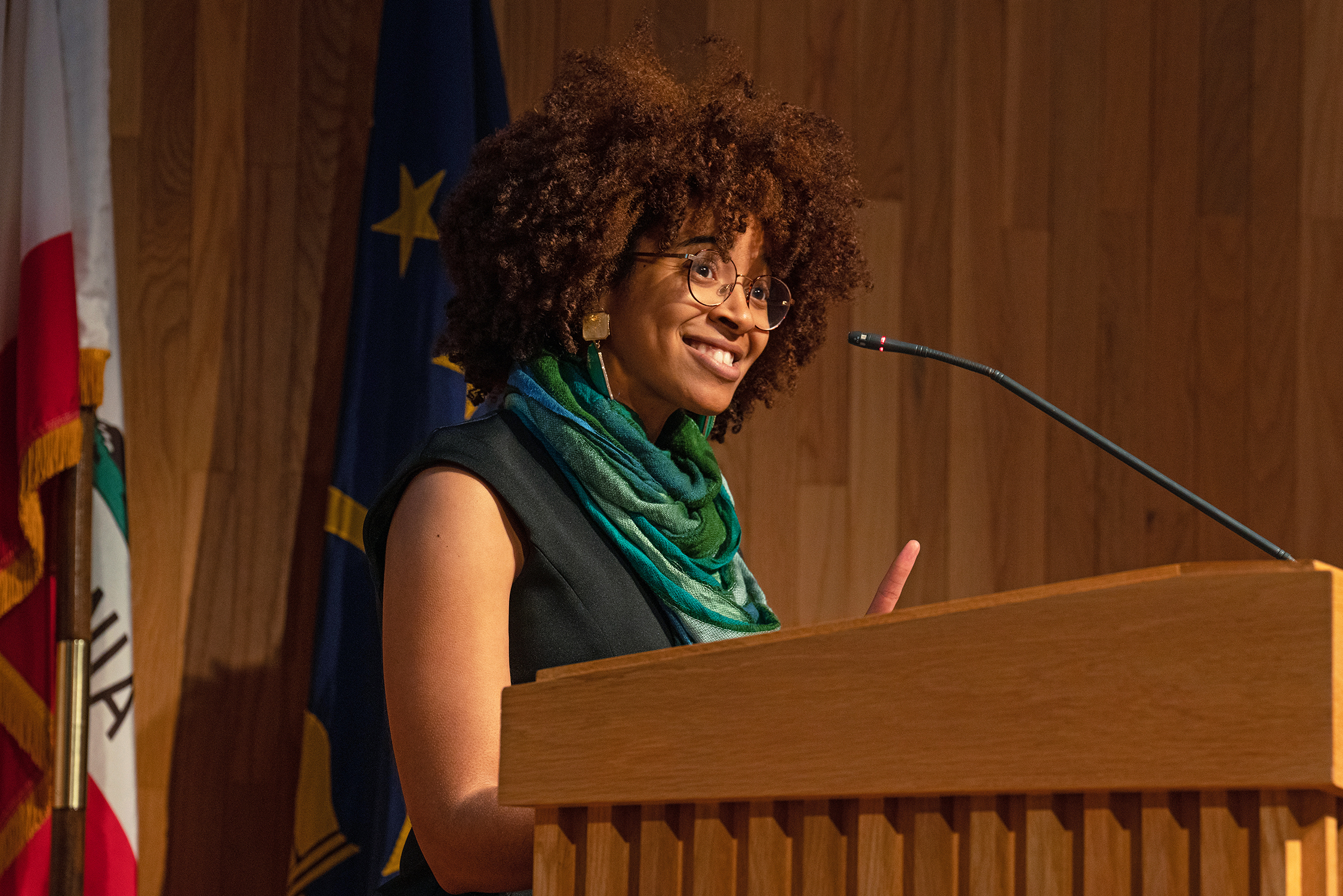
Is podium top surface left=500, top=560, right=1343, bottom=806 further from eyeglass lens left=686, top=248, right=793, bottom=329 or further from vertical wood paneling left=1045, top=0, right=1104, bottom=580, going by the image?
vertical wood paneling left=1045, top=0, right=1104, bottom=580

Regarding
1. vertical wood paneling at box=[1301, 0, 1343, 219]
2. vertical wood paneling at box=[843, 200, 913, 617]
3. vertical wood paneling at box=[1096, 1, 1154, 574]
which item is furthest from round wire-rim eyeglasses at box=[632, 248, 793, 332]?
vertical wood paneling at box=[1301, 0, 1343, 219]

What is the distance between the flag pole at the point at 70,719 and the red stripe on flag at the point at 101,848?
0.15ft

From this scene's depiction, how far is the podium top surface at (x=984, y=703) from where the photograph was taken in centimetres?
58

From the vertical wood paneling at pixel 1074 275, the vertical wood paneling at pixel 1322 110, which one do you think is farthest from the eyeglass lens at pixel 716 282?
the vertical wood paneling at pixel 1322 110

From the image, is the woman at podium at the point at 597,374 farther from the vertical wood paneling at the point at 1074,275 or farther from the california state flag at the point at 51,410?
the vertical wood paneling at the point at 1074,275

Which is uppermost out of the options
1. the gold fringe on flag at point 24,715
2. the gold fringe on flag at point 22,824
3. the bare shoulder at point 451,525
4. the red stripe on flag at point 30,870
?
the bare shoulder at point 451,525

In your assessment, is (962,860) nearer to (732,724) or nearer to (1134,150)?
(732,724)

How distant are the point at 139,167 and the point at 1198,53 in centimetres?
211

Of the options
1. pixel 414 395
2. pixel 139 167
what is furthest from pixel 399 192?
pixel 139 167

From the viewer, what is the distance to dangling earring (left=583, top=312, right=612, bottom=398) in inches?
55.4

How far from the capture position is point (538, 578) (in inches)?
49.6

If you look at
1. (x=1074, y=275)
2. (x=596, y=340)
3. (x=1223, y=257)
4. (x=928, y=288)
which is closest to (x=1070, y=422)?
(x=596, y=340)

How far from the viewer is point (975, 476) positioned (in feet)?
8.85

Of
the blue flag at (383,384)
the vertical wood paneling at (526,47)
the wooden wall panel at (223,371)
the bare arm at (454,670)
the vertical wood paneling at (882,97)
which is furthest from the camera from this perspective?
the vertical wood paneling at (882,97)
